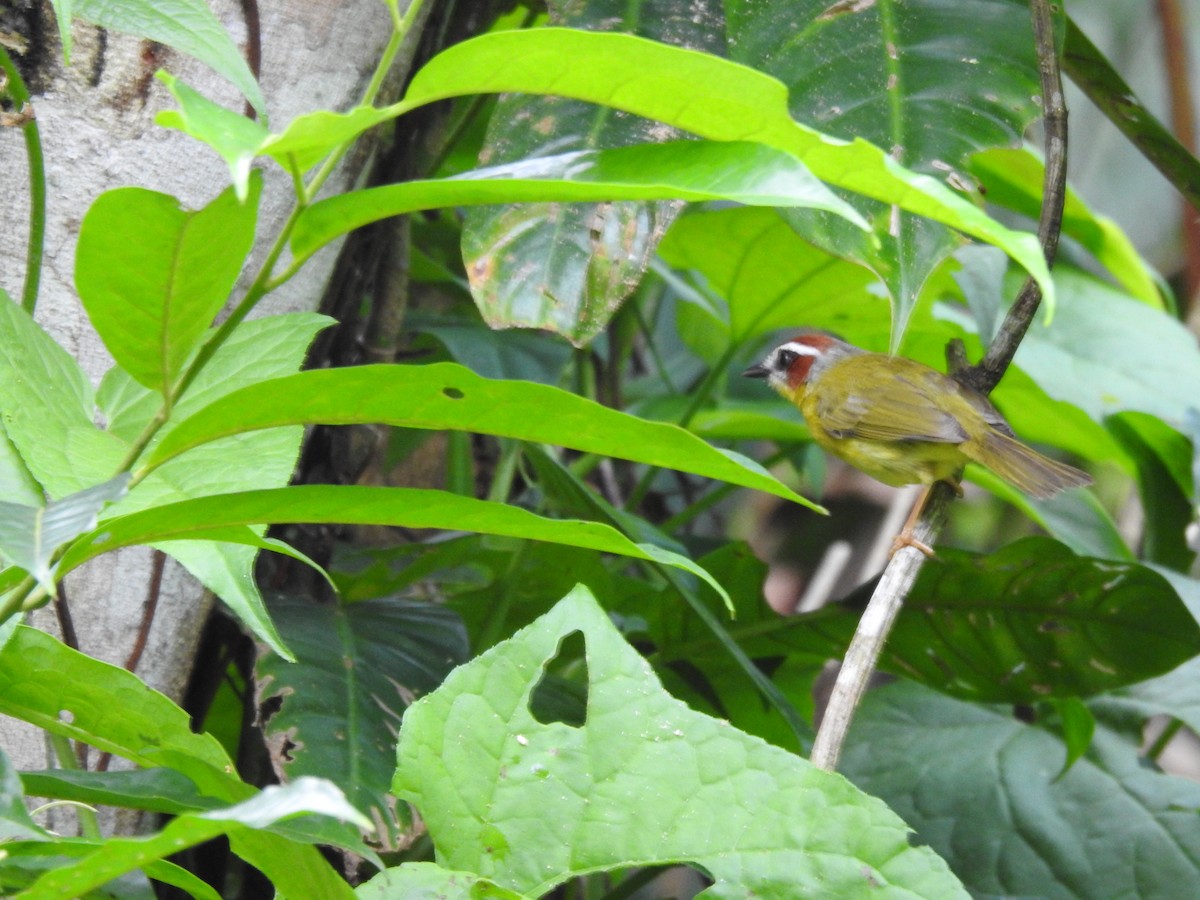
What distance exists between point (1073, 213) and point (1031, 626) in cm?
113

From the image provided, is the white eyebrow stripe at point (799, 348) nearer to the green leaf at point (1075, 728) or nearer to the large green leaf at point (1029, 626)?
the large green leaf at point (1029, 626)

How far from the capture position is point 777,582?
4953 millimetres

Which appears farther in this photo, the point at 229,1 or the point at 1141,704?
the point at 1141,704

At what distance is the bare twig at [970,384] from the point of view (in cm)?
109

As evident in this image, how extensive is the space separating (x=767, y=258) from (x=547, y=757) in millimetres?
1535

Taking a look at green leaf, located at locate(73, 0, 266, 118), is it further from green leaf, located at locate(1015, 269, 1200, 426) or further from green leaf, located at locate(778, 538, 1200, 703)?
green leaf, located at locate(1015, 269, 1200, 426)

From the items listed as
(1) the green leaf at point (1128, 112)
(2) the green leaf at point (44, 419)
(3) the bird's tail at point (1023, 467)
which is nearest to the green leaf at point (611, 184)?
(2) the green leaf at point (44, 419)

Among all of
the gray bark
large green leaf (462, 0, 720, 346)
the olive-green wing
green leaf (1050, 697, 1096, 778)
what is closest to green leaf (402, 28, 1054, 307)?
large green leaf (462, 0, 720, 346)

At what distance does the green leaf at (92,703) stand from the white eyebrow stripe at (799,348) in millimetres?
2236

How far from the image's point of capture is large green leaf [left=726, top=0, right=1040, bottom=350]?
1.41m

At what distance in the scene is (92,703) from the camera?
96 centimetres

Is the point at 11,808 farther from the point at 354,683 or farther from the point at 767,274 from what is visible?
the point at 767,274

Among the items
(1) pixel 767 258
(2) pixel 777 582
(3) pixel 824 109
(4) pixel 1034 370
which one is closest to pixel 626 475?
(1) pixel 767 258

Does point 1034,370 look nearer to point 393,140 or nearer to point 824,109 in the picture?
point 824,109
